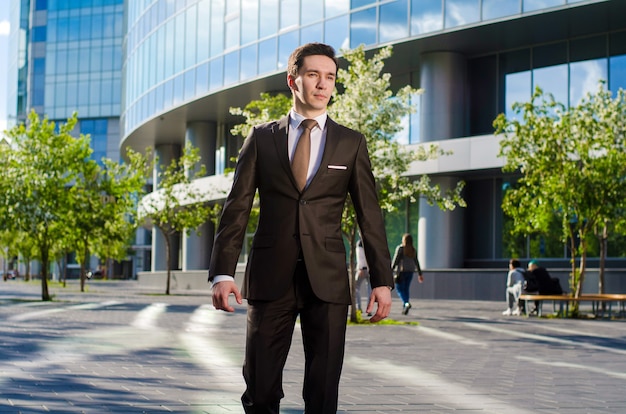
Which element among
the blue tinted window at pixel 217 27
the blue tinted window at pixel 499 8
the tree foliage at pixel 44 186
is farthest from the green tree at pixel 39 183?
the blue tinted window at pixel 217 27

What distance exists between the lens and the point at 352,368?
32.9 ft

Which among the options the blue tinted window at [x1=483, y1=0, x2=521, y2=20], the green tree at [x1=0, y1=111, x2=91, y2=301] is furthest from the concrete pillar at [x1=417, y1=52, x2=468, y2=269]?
the green tree at [x1=0, y1=111, x2=91, y2=301]

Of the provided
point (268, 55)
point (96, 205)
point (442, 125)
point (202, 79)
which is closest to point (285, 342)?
point (96, 205)

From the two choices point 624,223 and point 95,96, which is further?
point 95,96

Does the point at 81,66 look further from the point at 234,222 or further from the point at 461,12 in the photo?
the point at 234,222

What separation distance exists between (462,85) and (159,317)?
1738cm

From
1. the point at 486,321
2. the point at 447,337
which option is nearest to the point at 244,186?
the point at 447,337

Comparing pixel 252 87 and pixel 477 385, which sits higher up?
pixel 252 87

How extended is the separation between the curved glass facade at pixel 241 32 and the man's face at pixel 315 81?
24.9m

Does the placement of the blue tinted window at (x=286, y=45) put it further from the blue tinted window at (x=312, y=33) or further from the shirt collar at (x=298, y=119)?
the shirt collar at (x=298, y=119)

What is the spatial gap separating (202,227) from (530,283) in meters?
29.2

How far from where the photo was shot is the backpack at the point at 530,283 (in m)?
22.1

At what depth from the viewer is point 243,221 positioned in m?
4.04

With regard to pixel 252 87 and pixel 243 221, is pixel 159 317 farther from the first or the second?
pixel 252 87
